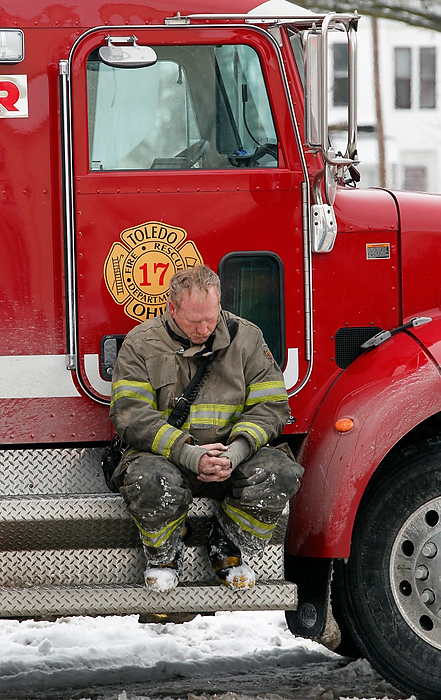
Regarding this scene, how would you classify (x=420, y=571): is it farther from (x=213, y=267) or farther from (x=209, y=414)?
(x=213, y=267)

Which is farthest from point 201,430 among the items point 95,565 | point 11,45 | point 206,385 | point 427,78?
point 427,78

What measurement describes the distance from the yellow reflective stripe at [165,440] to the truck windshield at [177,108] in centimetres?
113

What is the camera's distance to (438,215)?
4.07 m

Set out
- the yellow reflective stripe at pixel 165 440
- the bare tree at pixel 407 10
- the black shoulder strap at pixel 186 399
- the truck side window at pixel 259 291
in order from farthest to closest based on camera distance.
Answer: the bare tree at pixel 407 10 < the truck side window at pixel 259 291 < the black shoulder strap at pixel 186 399 < the yellow reflective stripe at pixel 165 440

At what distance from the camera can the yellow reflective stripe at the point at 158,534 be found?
3.46 metres

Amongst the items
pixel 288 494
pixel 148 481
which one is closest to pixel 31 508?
pixel 148 481

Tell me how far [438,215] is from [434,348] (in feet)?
2.27

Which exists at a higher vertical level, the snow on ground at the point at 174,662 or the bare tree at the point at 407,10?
the bare tree at the point at 407,10

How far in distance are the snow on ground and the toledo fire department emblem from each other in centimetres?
160

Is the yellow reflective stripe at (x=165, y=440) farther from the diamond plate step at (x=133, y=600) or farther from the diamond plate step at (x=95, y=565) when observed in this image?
the diamond plate step at (x=133, y=600)

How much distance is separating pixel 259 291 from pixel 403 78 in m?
27.3

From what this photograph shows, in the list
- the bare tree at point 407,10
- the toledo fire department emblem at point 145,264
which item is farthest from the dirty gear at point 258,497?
the bare tree at point 407,10

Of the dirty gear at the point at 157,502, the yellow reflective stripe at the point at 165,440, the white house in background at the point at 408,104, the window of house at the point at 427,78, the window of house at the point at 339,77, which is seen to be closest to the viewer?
the dirty gear at the point at 157,502

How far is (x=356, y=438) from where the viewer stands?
3.64 meters
